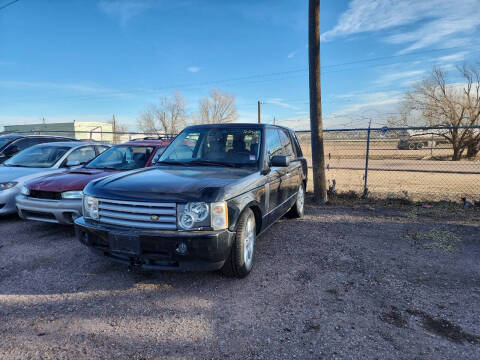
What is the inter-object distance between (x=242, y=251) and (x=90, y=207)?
1.72m

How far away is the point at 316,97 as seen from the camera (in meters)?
7.54

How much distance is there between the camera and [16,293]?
3.18 metres

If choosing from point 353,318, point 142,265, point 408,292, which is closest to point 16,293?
point 142,265

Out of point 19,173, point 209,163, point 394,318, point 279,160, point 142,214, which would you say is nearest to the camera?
point 394,318

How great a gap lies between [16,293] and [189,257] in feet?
6.31

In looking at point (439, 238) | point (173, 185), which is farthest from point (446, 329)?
point (439, 238)

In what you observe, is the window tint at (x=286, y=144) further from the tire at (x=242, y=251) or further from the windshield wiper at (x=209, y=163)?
the tire at (x=242, y=251)

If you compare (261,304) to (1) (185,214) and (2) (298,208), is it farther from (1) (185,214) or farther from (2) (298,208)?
(2) (298,208)

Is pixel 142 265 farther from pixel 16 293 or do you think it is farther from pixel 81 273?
pixel 16 293

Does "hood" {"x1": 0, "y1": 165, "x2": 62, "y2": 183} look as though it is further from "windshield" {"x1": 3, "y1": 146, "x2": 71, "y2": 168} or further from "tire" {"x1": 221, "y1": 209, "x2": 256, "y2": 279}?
"tire" {"x1": 221, "y1": 209, "x2": 256, "y2": 279}

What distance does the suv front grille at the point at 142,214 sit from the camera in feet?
9.64

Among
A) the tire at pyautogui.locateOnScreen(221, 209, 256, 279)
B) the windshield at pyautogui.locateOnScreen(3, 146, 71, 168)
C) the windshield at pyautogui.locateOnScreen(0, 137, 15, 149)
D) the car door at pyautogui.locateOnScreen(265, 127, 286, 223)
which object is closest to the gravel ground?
the tire at pyautogui.locateOnScreen(221, 209, 256, 279)

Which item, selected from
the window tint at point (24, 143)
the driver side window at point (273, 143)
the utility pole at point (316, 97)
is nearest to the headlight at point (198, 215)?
the driver side window at point (273, 143)

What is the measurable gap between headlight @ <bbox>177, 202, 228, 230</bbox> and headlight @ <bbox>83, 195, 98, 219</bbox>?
1.01 metres
